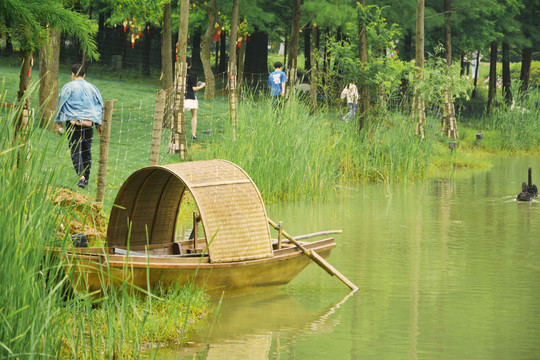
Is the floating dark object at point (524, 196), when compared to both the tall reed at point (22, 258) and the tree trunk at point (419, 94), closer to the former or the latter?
the tree trunk at point (419, 94)

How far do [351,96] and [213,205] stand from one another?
1385 cm

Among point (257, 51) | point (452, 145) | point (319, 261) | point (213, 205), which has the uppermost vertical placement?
point (257, 51)

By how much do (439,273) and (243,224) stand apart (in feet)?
10.2

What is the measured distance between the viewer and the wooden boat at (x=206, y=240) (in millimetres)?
8211

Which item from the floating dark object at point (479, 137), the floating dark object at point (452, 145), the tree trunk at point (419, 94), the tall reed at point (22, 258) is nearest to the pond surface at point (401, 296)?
the tall reed at point (22, 258)

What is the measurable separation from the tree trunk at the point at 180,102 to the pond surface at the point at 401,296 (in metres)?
3.20

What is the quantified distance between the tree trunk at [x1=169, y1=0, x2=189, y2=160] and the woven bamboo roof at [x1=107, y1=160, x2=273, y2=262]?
7623 mm

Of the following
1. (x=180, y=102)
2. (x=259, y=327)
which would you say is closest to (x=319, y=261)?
(x=259, y=327)

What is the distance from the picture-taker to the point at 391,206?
16.5 metres

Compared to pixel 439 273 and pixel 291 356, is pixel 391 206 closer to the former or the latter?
pixel 439 273

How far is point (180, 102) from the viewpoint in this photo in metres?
17.8

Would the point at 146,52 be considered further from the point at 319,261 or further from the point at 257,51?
the point at 319,261

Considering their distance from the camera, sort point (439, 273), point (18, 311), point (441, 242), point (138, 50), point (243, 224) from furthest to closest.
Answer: point (138, 50) → point (441, 242) → point (439, 273) → point (243, 224) → point (18, 311)

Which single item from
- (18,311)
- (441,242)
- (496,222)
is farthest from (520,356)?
(496,222)
